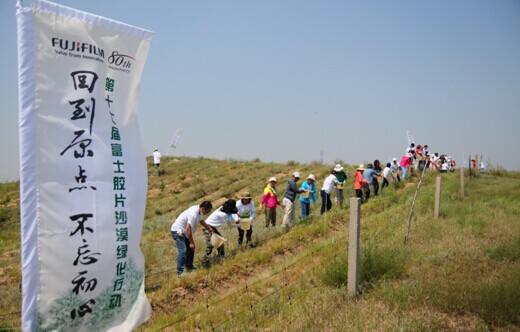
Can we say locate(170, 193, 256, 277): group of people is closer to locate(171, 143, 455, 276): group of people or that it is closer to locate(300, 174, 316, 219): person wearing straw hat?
locate(171, 143, 455, 276): group of people

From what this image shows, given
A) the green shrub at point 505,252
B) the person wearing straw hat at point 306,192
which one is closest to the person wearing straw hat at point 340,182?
the person wearing straw hat at point 306,192

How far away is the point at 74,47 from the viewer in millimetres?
3480

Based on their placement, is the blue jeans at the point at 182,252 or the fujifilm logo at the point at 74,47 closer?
the fujifilm logo at the point at 74,47

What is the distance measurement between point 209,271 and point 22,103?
7.89 m

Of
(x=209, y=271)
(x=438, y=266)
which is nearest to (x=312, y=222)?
(x=209, y=271)

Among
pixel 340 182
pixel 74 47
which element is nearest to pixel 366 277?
pixel 74 47

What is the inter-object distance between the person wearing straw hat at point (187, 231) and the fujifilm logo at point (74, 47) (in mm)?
6894

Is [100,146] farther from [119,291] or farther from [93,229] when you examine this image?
[119,291]

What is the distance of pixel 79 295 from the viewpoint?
338 cm

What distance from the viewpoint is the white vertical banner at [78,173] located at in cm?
323

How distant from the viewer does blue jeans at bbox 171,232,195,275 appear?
1058 cm

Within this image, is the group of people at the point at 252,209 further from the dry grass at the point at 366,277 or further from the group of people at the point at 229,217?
the dry grass at the point at 366,277

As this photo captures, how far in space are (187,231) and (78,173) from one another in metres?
7.06

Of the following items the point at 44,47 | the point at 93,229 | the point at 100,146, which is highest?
the point at 44,47
